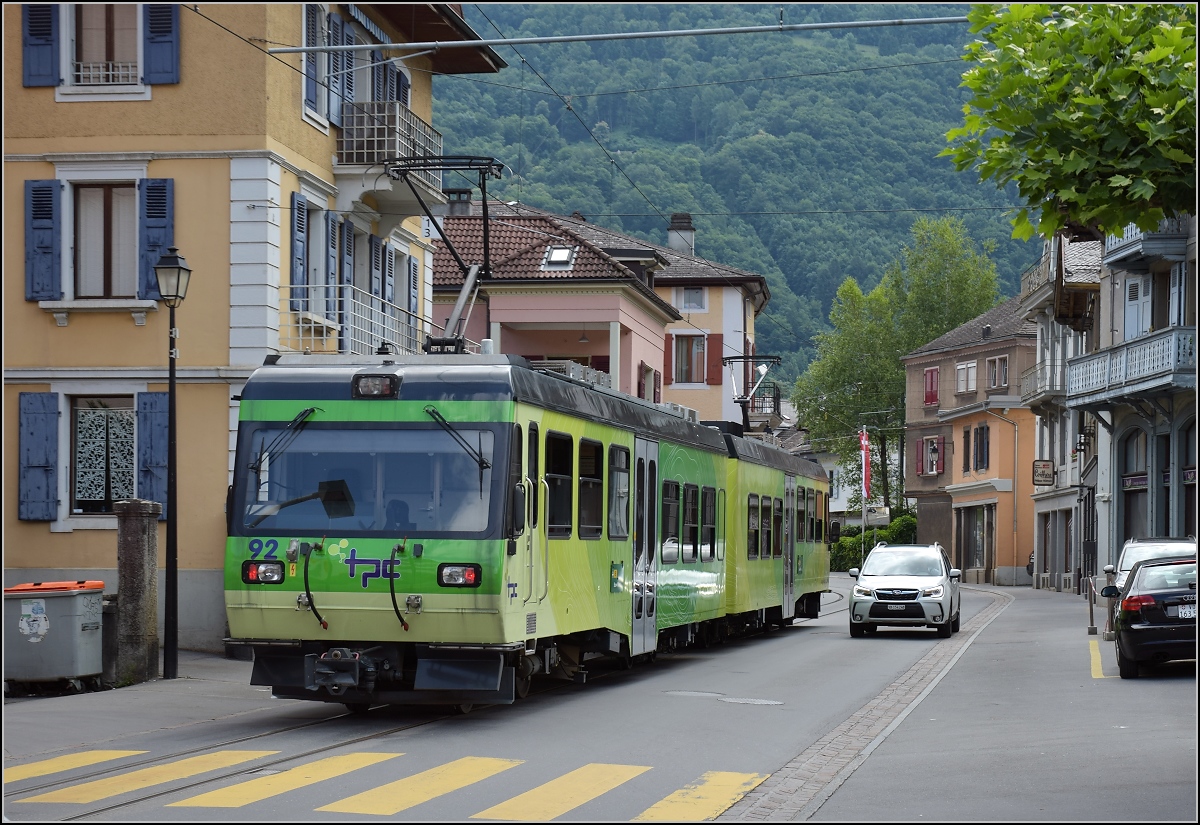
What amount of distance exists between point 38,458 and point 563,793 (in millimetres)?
14769

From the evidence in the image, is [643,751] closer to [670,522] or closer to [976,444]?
[670,522]

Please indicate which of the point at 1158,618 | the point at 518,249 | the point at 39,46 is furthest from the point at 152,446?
the point at 518,249

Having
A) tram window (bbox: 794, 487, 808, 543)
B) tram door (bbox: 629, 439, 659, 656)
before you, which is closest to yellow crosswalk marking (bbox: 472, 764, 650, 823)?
tram door (bbox: 629, 439, 659, 656)

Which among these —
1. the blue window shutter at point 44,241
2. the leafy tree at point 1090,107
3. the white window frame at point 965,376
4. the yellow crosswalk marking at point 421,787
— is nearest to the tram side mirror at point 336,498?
the yellow crosswalk marking at point 421,787

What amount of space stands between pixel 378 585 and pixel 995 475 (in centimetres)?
6393

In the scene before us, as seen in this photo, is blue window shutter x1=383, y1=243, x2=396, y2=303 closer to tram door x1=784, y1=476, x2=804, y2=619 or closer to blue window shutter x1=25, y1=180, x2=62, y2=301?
blue window shutter x1=25, y1=180, x2=62, y2=301

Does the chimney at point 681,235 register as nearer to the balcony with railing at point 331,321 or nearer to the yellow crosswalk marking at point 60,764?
the balcony with railing at point 331,321

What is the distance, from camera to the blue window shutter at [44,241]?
2302 centimetres

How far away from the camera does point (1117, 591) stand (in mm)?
20469

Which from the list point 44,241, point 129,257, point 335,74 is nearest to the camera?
point 44,241

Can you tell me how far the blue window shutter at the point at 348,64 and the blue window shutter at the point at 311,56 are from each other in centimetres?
125

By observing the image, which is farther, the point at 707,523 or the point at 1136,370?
the point at 1136,370

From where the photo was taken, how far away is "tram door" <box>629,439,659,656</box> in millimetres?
18297

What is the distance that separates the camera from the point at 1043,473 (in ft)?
200
